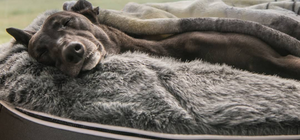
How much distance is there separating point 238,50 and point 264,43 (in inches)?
5.0

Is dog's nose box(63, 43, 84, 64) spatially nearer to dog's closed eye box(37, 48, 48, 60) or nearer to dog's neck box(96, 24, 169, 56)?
dog's closed eye box(37, 48, 48, 60)

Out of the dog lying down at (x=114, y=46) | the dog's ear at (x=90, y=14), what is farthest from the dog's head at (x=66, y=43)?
the dog's ear at (x=90, y=14)

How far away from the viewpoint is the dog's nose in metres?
0.94

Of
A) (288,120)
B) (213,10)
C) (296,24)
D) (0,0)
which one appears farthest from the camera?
(0,0)

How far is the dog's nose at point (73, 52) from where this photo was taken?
0.94 metres

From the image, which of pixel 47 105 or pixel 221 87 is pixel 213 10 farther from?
pixel 47 105

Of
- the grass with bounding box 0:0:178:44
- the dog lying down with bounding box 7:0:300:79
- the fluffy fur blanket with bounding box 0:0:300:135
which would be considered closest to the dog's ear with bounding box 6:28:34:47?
the dog lying down with bounding box 7:0:300:79

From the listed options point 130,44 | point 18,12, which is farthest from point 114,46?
point 18,12

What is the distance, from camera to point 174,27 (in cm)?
143

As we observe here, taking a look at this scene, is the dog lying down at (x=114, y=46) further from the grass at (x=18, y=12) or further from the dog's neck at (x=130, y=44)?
the grass at (x=18, y=12)

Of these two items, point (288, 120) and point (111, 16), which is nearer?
point (288, 120)

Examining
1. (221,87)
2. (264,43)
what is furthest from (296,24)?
(221,87)

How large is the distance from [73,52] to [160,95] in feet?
1.14

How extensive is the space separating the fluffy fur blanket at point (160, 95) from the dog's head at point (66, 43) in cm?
4
